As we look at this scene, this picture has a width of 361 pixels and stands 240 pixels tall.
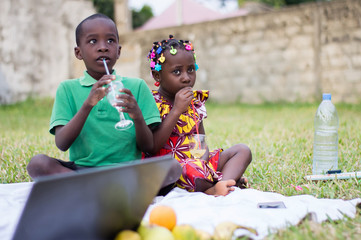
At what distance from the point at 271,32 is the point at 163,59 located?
22.5 feet

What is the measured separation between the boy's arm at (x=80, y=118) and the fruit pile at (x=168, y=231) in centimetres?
67

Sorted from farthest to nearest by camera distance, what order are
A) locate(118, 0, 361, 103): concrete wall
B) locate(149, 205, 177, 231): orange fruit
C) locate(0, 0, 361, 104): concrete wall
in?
1. locate(0, 0, 361, 104): concrete wall
2. locate(118, 0, 361, 103): concrete wall
3. locate(149, 205, 177, 231): orange fruit

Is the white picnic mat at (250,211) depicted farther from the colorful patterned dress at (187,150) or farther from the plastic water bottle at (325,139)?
the plastic water bottle at (325,139)

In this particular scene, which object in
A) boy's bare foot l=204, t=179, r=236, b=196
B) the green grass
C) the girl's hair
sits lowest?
the green grass

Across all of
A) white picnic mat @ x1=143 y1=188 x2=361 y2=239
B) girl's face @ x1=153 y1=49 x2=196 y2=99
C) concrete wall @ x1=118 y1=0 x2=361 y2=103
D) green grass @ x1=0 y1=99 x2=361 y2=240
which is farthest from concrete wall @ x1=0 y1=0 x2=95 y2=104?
white picnic mat @ x1=143 y1=188 x2=361 y2=239

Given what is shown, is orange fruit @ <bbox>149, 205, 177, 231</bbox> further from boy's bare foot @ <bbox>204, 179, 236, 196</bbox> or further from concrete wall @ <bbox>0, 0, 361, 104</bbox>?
concrete wall @ <bbox>0, 0, 361, 104</bbox>

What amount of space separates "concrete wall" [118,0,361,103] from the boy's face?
6869 millimetres

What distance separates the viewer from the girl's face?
2.82 meters

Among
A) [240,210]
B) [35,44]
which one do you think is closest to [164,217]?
[240,210]

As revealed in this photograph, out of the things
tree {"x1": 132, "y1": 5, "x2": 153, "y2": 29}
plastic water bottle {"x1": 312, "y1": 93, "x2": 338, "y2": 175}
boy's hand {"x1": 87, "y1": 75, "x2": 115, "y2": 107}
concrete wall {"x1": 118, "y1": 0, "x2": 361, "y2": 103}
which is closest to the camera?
boy's hand {"x1": 87, "y1": 75, "x2": 115, "y2": 107}

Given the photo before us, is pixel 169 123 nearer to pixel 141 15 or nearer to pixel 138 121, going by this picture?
pixel 138 121

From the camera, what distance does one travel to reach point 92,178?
1.50 m

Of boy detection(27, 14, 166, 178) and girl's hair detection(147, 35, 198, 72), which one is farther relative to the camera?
girl's hair detection(147, 35, 198, 72)

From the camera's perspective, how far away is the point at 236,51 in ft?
32.0
